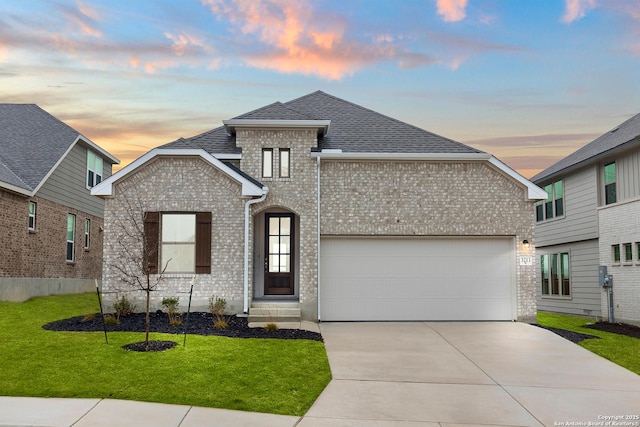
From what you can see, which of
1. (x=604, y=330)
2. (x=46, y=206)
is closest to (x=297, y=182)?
(x=604, y=330)

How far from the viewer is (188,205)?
15.6 meters

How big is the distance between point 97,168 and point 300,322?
1544cm

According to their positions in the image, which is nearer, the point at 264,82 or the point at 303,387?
the point at 303,387

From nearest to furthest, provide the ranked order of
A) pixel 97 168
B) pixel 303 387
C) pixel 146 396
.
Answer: pixel 146 396, pixel 303 387, pixel 97 168

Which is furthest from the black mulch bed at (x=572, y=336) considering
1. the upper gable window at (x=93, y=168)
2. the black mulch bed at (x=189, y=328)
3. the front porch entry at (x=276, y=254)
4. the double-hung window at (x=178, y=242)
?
the upper gable window at (x=93, y=168)

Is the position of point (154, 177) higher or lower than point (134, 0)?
lower

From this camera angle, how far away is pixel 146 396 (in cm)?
819

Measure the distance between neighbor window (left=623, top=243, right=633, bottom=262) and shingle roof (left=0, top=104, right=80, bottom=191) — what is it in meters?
19.5

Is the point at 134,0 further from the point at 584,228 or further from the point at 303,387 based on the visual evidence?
the point at 584,228

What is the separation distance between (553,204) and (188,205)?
15.2 meters

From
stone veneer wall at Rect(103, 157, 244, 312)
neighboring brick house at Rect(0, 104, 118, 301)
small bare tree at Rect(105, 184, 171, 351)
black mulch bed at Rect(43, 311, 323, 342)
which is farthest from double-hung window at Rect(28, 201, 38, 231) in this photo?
black mulch bed at Rect(43, 311, 323, 342)

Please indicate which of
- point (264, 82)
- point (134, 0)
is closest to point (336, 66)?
point (264, 82)

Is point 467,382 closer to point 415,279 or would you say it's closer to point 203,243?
point 415,279

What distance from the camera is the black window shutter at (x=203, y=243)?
50.6ft
